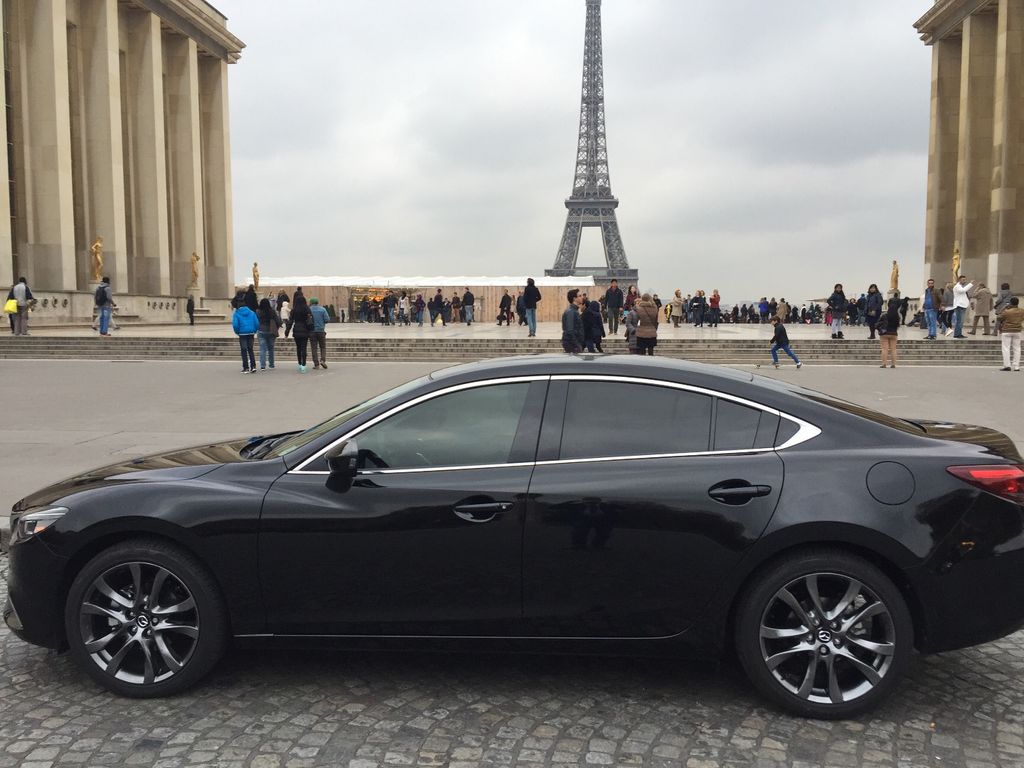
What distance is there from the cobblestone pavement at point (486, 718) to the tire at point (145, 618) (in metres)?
0.12

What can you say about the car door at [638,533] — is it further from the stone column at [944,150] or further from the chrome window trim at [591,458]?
the stone column at [944,150]

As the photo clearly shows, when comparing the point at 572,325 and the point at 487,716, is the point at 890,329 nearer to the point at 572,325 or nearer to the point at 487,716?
the point at 572,325

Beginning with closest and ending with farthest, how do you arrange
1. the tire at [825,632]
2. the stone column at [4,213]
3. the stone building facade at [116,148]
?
the tire at [825,632] → the stone column at [4,213] → the stone building facade at [116,148]

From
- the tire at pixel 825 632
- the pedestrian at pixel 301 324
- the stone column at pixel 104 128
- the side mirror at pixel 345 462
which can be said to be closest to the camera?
the tire at pixel 825 632

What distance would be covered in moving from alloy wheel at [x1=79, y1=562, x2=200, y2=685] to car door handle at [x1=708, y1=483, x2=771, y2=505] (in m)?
2.20

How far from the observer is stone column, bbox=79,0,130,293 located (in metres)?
38.6

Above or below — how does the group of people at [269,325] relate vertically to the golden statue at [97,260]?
below

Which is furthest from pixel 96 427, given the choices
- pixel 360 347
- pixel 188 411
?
pixel 360 347

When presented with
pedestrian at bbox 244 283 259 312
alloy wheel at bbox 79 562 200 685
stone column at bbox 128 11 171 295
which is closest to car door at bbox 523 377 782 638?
alloy wheel at bbox 79 562 200 685

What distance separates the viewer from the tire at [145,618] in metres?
3.86

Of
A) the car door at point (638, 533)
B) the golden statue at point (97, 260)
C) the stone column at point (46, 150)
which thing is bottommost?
the car door at point (638, 533)

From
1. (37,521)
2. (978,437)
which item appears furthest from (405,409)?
(978,437)

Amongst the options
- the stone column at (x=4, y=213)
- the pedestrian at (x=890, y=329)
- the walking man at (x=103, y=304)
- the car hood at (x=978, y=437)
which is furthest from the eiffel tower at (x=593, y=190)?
the car hood at (x=978, y=437)

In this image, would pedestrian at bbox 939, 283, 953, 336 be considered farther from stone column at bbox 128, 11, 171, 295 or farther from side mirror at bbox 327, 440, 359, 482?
stone column at bbox 128, 11, 171, 295
